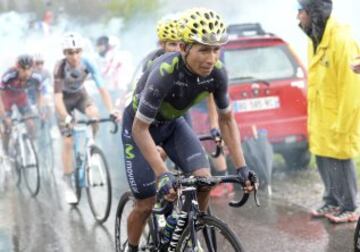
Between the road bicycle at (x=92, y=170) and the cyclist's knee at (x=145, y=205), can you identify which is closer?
the cyclist's knee at (x=145, y=205)

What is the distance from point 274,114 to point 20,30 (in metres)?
10.2

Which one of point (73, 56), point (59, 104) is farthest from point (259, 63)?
point (59, 104)

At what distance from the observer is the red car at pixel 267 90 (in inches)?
305

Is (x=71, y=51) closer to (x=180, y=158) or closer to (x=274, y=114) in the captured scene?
(x=274, y=114)

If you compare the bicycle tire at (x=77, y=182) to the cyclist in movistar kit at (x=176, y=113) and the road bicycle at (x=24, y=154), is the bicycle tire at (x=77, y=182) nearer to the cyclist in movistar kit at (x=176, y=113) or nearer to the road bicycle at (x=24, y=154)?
the road bicycle at (x=24, y=154)

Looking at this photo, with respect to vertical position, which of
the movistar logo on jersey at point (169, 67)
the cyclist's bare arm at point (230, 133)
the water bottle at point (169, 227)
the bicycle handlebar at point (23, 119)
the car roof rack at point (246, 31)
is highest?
the car roof rack at point (246, 31)

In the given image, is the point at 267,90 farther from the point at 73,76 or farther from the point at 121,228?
the point at 121,228

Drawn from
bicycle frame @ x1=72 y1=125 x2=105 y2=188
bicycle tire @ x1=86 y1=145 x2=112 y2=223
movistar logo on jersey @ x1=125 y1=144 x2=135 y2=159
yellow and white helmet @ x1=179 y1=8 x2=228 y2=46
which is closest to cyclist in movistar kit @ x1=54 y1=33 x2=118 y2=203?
bicycle frame @ x1=72 y1=125 x2=105 y2=188

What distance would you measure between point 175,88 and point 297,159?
4758mm

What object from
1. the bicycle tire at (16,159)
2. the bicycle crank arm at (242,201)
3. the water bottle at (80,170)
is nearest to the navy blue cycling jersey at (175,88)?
the bicycle crank arm at (242,201)

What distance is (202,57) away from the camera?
3898mm

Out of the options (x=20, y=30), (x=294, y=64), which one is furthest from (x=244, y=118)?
(x=20, y=30)

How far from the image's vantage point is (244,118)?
774 centimetres

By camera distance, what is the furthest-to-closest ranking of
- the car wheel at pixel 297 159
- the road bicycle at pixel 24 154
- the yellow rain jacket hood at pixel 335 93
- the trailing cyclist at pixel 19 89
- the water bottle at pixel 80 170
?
1. the trailing cyclist at pixel 19 89
2. the road bicycle at pixel 24 154
3. the car wheel at pixel 297 159
4. the water bottle at pixel 80 170
5. the yellow rain jacket hood at pixel 335 93
